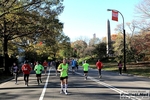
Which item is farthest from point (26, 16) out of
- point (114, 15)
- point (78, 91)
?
point (78, 91)

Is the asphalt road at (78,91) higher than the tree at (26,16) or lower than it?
lower

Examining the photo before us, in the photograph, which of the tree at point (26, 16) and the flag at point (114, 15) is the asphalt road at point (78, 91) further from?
the flag at point (114, 15)

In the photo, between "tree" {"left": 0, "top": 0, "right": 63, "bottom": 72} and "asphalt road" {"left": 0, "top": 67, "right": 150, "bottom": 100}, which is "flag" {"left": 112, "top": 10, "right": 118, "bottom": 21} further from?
"asphalt road" {"left": 0, "top": 67, "right": 150, "bottom": 100}

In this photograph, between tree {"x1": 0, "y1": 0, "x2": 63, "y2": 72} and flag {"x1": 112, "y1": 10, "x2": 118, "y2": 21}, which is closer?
tree {"x1": 0, "y1": 0, "x2": 63, "y2": 72}

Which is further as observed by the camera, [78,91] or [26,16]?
[26,16]

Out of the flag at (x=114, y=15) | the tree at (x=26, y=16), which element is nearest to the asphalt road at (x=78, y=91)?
the tree at (x=26, y=16)

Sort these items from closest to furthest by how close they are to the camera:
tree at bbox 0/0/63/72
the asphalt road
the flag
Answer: the asphalt road
tree at bbox 0/0/63/72
the flag

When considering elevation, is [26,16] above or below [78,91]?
above

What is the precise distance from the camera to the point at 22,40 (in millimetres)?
37312

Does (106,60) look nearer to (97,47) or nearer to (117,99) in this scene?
(97,47)

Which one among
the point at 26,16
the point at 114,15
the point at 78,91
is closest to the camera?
the point at 78,91

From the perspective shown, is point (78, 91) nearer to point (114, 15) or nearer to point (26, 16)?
point (26, 16)

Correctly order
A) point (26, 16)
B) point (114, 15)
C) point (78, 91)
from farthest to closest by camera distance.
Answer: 1. point (114, 15)
2. point (26, 16)
3. point (78, 91)

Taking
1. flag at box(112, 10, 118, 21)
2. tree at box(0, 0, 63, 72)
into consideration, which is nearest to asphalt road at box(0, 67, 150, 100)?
tree at box(0, 0, 63, 72)
